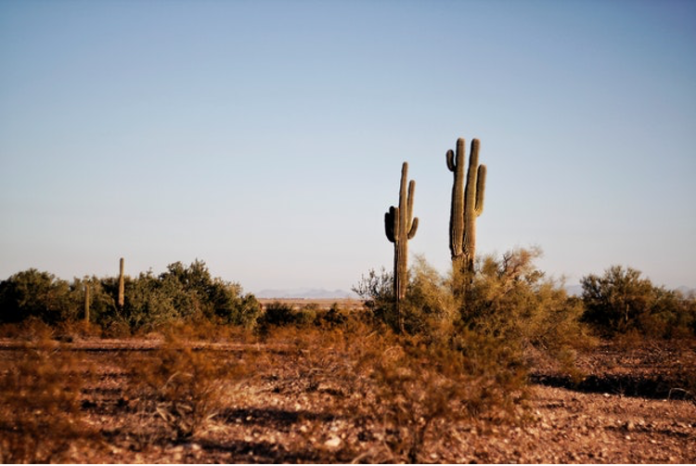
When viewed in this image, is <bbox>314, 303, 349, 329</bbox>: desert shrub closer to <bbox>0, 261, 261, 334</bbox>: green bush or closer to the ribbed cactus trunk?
the ribbed cactus trunk

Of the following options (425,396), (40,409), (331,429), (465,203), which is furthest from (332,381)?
(465,203)

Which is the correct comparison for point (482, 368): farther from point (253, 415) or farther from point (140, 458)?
point (140, 458)

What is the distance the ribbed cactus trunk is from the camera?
17766 mm

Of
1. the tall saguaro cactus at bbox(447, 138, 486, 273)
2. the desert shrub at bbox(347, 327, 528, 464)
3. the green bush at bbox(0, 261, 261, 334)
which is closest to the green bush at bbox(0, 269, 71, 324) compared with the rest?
the green bush at bbox(0, 261, 261, 334)

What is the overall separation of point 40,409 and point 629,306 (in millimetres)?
21866

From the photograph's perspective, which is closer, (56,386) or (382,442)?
(382,442)

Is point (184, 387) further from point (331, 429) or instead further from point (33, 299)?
point (33, 299)

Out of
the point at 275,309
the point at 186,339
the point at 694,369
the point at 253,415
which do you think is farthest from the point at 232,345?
the point at 275,309

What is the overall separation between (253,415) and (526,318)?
26.2 ft

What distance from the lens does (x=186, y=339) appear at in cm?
998

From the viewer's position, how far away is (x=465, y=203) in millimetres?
17469

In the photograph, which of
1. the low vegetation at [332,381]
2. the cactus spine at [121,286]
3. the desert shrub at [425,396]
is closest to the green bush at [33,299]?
the cactus spine at [121,286]

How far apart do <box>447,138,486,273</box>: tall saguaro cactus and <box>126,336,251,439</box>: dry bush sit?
29.7ft

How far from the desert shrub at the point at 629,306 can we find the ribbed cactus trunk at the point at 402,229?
9.58 meters
